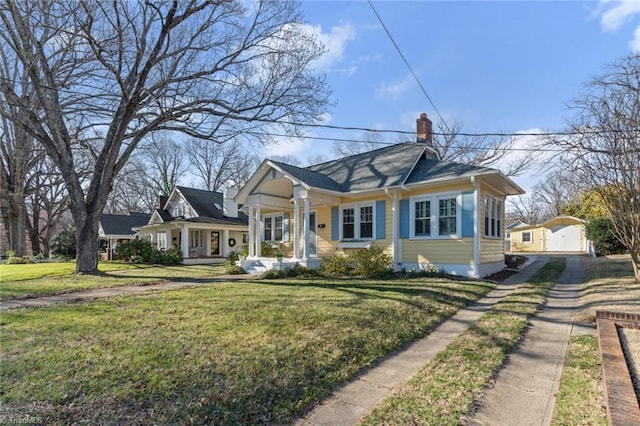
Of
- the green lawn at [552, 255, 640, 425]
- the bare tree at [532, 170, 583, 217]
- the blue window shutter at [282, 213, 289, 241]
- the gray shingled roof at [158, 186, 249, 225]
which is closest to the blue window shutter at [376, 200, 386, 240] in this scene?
the blue window shutter at [282, 213, 289, 241]

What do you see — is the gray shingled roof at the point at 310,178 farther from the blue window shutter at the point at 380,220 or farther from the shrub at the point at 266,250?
the shrub at the point at 266,250

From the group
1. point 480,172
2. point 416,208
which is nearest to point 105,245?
point 416,208

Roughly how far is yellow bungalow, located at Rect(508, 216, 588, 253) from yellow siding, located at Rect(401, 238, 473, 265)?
25.1 metres

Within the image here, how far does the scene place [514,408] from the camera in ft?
10.4

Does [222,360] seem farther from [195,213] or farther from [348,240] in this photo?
[195,213]

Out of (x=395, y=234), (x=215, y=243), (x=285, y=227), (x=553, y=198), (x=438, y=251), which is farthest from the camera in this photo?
(x=553, y=198)

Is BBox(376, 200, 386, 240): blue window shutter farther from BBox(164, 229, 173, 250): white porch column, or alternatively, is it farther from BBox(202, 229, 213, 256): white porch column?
BBox(164, 229, 173, 250): white porch column

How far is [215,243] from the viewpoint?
25.2 meters

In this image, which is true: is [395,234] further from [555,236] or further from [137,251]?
[555,236]

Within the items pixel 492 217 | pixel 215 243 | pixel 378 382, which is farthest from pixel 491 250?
pixel 215 243

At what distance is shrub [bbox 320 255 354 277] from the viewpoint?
12.7 metres

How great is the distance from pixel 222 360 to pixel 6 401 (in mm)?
1952

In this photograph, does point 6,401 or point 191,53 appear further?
point 191,53

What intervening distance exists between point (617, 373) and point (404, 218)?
941cm
